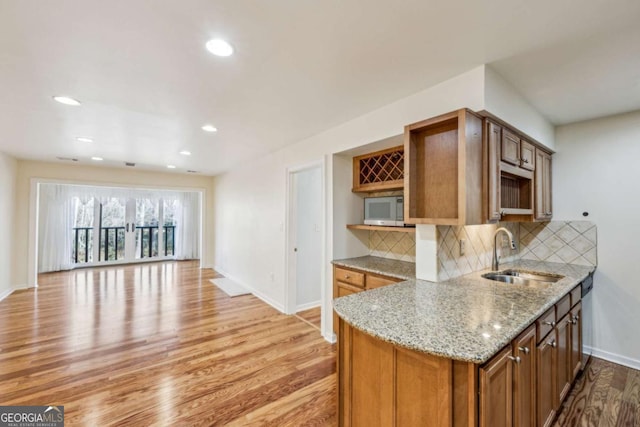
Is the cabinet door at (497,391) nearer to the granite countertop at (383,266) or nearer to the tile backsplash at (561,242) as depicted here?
the granite countertop at (383,266)

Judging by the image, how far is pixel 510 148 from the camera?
2172 millimetres

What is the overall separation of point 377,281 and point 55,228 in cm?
802

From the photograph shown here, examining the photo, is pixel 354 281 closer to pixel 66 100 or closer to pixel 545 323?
pixel 545 323

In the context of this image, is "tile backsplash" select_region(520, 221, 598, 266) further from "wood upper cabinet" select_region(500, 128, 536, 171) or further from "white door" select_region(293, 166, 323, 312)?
"white door" select_region(293, 166, 323, 312)

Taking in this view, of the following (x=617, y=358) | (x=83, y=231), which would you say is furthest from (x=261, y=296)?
(x=83, y=231)

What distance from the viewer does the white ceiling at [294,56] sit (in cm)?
135

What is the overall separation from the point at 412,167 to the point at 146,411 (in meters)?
2.64

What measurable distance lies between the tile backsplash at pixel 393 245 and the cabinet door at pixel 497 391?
164cm

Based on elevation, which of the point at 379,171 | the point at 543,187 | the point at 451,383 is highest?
the point at 379,171

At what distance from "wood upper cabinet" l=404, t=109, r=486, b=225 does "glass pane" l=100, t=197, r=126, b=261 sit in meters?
8.31

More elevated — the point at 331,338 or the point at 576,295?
the point at 576,295

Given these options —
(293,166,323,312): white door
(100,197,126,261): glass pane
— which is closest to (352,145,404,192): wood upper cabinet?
(293,166,323,312): white door

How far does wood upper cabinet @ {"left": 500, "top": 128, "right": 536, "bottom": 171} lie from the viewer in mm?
2095

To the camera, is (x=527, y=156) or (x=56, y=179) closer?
(x=527, y=156)
